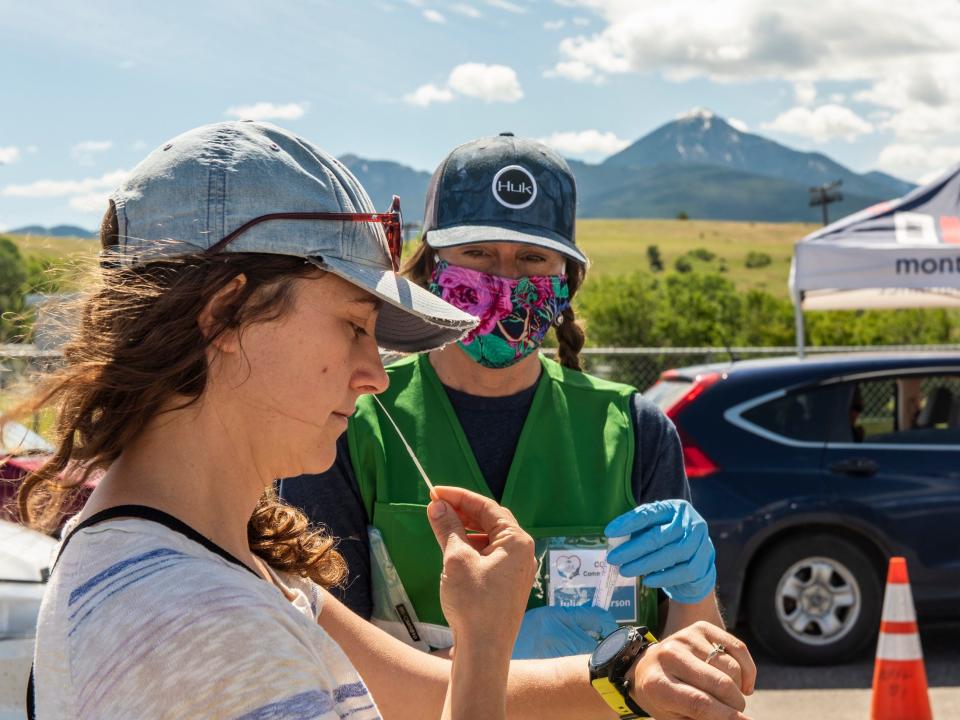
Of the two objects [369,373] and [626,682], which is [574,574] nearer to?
[626,682]

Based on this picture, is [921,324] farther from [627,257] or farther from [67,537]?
[627,257]

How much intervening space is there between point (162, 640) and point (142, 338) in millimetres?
403

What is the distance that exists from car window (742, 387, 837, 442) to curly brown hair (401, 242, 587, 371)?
3.74 meters

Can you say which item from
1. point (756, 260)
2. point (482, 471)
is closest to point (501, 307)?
point (482, 471)

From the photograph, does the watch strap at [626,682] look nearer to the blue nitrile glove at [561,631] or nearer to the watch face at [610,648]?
the watch face at [610,648]

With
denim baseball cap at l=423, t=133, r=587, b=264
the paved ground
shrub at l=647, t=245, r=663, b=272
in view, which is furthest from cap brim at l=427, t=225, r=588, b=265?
shrub at l=647, t=245, r=663, b=272

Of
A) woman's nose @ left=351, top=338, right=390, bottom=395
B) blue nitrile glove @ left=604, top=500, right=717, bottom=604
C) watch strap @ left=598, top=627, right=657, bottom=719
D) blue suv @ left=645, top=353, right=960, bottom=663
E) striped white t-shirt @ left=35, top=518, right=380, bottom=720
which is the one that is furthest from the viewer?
blue suv @ left=645, top=353, right=960, bottom=663

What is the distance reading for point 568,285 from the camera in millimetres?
2791

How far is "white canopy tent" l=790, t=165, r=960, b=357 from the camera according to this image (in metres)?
9.86

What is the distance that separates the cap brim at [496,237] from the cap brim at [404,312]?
1.78ft

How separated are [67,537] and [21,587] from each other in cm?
294

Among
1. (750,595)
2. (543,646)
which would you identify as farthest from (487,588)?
(750,595)

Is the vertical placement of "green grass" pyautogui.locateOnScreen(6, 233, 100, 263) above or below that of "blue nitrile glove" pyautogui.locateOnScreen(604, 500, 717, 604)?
above

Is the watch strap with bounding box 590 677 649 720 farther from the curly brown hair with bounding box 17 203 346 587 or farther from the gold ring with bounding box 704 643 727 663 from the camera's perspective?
the curly brown hair with bounding box 17 203 346 587
